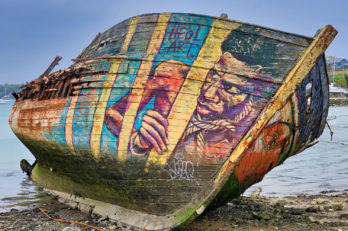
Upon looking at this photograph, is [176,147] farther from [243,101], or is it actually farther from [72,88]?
[72,88]

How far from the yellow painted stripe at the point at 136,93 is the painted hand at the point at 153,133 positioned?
0.16 metres

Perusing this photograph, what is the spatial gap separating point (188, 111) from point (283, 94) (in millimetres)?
1131

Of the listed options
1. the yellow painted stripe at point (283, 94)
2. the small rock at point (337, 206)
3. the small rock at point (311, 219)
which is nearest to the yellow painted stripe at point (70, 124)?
the yellow painted stripe at point (283, 94)

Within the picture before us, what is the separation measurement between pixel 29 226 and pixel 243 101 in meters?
3.64

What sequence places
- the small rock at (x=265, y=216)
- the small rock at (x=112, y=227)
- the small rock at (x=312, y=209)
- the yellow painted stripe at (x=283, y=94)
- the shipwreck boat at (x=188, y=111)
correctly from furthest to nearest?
the small rock at (x=312, y=209) < the small rock at (x=265, y=216) < the small rock at (x=112, y=227) < the shipwreck boat at (x=188, y=111) < the yellow painted stripe at (x=283, y=94)

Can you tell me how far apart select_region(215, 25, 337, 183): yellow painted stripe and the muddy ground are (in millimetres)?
1026

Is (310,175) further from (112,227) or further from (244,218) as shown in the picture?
(112,227)

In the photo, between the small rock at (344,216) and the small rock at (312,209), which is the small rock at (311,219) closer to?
the small rock at (344,216)

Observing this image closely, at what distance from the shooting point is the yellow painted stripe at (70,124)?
6102 millimetres

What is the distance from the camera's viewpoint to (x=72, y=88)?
6.25 metres

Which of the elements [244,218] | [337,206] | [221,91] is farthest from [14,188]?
[337,206]

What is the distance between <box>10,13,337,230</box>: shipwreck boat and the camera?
4809mm

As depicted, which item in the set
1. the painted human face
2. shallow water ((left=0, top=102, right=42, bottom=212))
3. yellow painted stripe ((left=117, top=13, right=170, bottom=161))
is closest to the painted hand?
yellow painted stripe ((left=117, top=13, right=170, bottom=161))

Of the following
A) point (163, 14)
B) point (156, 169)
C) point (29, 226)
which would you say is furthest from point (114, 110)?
point (29, 226)
